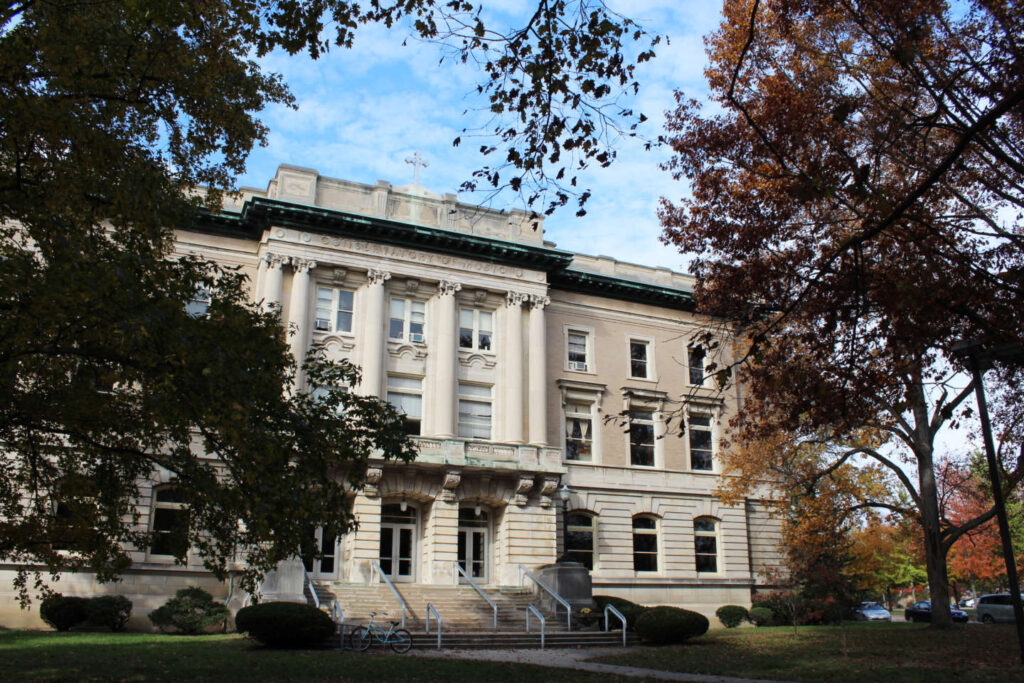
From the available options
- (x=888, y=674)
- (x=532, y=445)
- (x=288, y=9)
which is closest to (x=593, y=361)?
(x=532, y=445)

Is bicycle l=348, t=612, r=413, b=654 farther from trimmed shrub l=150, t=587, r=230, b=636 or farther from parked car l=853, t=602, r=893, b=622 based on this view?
parked car l=853, t=602, r=893, b=622

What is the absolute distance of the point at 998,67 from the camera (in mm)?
12289

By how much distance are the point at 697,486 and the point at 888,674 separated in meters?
21.8

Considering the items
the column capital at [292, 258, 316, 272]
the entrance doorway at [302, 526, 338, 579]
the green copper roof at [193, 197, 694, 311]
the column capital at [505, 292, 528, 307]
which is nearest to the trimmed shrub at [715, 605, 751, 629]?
the green copper roof at [193, 197, 694, 311]

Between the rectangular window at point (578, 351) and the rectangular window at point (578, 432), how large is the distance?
181 centimetres

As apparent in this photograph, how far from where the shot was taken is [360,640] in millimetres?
21016

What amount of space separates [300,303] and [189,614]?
11.8 m

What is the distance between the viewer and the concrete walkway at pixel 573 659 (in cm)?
1605

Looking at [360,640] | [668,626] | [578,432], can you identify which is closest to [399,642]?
[360,640]

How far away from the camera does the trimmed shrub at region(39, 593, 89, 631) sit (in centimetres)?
2452

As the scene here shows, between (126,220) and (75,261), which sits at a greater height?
(126,220)

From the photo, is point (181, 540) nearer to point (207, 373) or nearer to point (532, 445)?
point (207, 373)

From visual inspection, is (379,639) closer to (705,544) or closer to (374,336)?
(374,336)

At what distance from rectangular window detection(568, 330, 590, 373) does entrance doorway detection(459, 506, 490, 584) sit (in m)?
8.18
